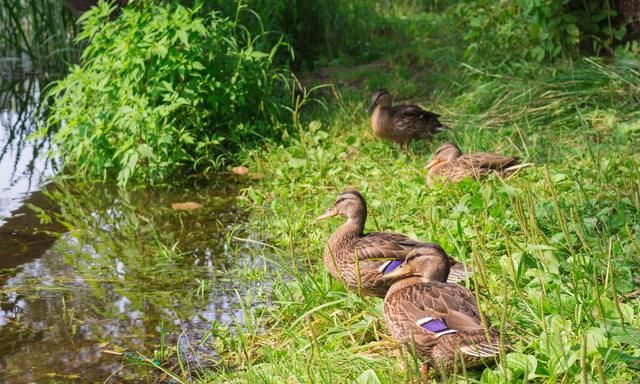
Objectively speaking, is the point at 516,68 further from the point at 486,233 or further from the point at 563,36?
the point at 486,233

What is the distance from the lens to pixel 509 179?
570 cm

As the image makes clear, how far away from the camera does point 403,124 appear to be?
278 inches

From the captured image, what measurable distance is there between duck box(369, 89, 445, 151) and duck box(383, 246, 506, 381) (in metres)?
3.29

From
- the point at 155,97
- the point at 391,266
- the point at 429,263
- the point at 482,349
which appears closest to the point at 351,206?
the point at 391,266

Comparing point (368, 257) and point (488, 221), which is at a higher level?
point (368, 257)

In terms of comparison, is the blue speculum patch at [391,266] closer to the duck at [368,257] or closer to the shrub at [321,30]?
the duck at [368,257]

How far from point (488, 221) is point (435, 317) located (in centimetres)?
158

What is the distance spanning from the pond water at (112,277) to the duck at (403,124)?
4.52 feet

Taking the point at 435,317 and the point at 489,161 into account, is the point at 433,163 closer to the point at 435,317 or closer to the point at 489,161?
the point at 489,161

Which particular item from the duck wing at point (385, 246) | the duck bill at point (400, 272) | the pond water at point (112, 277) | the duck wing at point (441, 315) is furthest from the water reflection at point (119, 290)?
the duck wing at point (441, 315)

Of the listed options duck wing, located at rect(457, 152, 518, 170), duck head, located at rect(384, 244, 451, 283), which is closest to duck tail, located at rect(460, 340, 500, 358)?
duck head, located at rect(384, 244, 451, 283)

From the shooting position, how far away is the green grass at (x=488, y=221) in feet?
11.1

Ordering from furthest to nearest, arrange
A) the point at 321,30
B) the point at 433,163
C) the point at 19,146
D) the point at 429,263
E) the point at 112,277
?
the point at 321,30 → the point at 19,146 → the point at 433,163 → the point at 112,277 → the point at 429,263

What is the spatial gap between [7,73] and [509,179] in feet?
29.6
